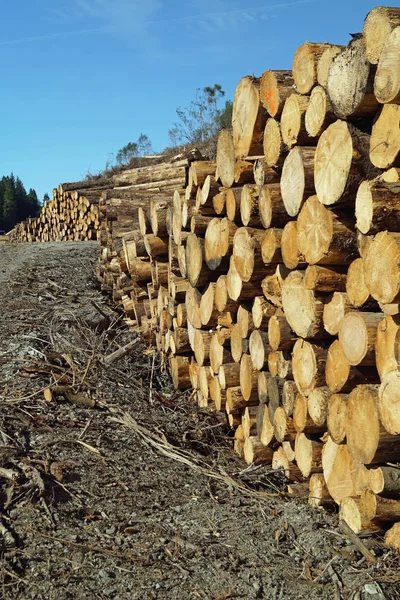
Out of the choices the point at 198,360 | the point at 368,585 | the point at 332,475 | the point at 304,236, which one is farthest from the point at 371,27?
the point at 198,360

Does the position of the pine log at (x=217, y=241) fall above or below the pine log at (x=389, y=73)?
below

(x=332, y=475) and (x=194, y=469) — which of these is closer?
(x=332, y=475)

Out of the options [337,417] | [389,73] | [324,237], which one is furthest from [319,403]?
[389,73]

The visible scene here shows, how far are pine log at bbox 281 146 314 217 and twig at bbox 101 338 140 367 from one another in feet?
8.22

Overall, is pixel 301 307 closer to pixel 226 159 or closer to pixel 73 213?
pixel 226 159

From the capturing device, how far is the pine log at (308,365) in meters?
2.95

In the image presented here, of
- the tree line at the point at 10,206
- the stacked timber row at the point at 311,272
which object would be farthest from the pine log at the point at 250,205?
the tree line at the point at 10,206

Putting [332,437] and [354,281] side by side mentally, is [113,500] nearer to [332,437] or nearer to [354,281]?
[332,437]

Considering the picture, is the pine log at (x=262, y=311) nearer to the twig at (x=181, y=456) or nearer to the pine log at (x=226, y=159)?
the pine log at (x=226, y=159)

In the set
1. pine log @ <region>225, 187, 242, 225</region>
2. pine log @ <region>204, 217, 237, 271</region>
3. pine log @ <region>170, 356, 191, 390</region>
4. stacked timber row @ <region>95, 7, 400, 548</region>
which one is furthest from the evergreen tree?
pine log @ <region>225, 187, 242, 225</region>

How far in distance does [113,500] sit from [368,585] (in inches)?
51.4

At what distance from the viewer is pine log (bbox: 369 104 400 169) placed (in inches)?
87.9

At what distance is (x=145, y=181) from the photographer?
852cm

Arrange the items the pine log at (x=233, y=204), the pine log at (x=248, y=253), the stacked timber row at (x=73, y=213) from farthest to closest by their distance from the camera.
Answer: the stacked timber row at (x=73, y=213) → the pine log at (x=233, y=204) → the pine log at (x=248, y=253)
